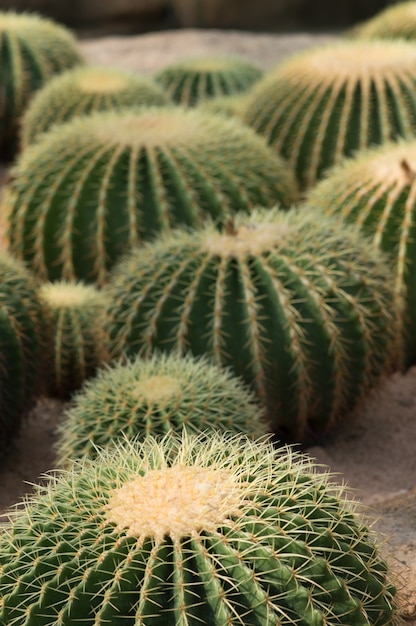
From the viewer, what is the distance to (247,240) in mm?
4059

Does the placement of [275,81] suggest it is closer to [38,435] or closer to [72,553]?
[38,435]

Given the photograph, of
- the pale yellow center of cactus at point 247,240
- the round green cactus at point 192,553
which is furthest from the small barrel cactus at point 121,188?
the round green cactus at point 192,553

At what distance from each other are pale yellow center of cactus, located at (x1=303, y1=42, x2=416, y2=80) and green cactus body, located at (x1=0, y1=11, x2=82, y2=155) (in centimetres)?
250

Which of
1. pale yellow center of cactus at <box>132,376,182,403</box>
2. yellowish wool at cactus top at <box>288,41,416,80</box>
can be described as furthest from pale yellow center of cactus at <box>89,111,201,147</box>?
pale yellow center of cactus at <box>132,376,182,403</box>

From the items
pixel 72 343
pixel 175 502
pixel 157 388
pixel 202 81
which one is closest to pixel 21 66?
pixel 202 81

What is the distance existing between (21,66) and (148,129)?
9.73 feet

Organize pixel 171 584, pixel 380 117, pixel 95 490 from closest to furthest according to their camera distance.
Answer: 1. pixel 171 584
2. pixel 95 490
3. pixel 380 117

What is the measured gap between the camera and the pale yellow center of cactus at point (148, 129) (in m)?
5.06

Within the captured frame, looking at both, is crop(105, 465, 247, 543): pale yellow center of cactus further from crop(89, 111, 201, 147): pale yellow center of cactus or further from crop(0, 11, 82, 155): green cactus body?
crop(0, 11, 82, 155): green cactus body

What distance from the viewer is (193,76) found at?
26.2 feet

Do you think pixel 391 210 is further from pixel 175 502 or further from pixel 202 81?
pixel 202 81

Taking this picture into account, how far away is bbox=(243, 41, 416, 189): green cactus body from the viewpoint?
221 inches

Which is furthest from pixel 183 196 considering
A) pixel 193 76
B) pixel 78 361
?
pixel 193 76

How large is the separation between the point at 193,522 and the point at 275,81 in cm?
412
